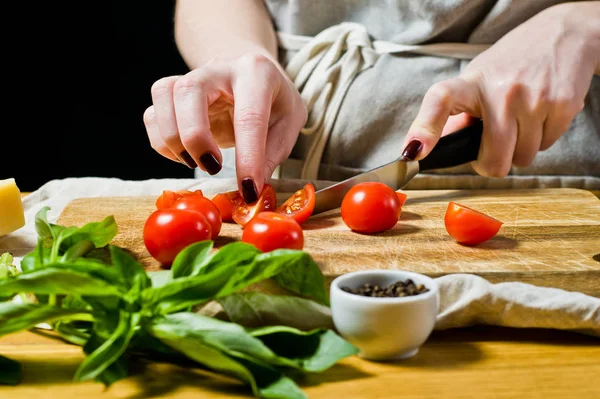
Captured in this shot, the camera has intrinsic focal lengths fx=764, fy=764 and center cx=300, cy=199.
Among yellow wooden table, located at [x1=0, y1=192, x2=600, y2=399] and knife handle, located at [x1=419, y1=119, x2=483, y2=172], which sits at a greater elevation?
yellow wooden table, located at [x1=0, y1=192, x2=600, y2=399]

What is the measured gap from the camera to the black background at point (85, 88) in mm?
3367

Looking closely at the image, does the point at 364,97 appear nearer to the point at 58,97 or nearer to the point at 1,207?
the point at 1,207

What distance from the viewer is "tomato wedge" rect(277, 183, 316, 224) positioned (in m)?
1.57

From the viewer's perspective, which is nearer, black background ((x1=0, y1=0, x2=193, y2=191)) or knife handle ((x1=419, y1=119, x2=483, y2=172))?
knife handle ((x1=419, y1=119, x2=483, y2=172))

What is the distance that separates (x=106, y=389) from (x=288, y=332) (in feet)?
0.76

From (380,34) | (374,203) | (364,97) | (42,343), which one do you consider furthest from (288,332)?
(380,34)

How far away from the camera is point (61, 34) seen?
3.39m

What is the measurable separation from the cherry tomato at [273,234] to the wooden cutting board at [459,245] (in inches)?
2.7

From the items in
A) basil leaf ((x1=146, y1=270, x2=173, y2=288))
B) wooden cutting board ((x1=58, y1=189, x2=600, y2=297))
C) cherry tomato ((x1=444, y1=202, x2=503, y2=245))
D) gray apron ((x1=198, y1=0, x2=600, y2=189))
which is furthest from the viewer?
gray apron ((x1=198, y1=0, x2=600, y2=189))

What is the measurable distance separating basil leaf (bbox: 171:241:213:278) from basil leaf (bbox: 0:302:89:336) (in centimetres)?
16

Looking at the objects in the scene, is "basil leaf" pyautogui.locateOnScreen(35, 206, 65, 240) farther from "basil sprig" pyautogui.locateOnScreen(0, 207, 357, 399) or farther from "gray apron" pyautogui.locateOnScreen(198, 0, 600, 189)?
"gray apron" pyautogui.locateOnScreen(198, 0, 600, 189)

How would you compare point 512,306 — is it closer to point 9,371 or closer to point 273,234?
point 273,234

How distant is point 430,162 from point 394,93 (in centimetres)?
30

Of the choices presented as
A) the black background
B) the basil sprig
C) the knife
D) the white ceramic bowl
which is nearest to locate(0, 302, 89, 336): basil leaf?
the basil sprig
